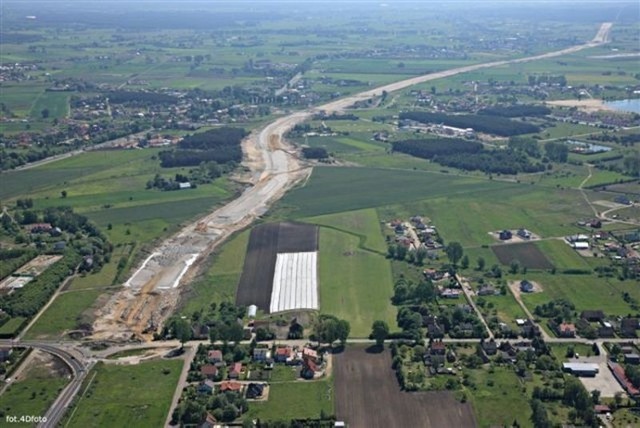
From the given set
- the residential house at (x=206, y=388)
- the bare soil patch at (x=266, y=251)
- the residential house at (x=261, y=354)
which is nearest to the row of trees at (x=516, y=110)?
the bare soil patch at (x=266, y=251)

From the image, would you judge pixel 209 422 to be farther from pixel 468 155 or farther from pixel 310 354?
pixel 468 155

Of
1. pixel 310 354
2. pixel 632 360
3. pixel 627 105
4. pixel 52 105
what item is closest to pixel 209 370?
pixel 310 354

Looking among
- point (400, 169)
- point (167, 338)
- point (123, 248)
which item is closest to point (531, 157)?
point (400, 169)

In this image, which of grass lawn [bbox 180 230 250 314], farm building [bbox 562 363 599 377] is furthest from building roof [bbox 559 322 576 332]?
grass lawn [bbox 180 230 250 314]

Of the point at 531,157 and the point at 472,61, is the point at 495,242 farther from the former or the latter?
the point at 472,61

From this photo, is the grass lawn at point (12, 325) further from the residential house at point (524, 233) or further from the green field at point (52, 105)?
the green field at point (52, 105)
